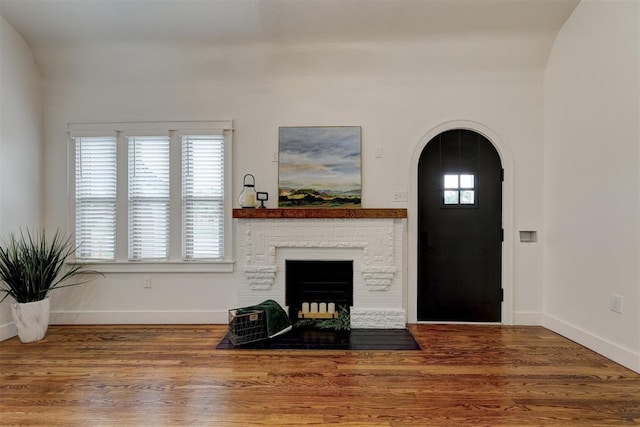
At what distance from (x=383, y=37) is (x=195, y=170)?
7.97 feet

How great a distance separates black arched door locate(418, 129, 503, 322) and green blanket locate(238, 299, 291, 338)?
148 centimetres

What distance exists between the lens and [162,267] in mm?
3471

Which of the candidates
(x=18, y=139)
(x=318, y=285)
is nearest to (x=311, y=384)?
(x=318, y=285)

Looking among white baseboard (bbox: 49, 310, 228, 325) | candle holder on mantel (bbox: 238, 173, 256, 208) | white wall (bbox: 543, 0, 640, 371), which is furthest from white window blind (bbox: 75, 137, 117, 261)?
white wall (bbox: 543, 0, 640, 371)

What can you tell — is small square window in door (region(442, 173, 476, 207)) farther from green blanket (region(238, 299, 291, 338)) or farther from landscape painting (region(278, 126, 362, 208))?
green blanket (region(238, 299, 291, 338))

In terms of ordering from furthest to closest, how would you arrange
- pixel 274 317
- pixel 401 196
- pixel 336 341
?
pixel 401 196, pixel 274 317, pixel 336 341

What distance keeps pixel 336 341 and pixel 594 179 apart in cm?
271

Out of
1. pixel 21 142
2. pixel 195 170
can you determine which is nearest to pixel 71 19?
pixel 21 142

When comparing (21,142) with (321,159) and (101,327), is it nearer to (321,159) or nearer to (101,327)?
(101,327)

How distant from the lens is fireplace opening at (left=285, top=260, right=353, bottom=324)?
3.48 m

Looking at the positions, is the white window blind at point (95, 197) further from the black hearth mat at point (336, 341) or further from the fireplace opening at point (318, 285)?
the fireplace opening at point (318, 285)

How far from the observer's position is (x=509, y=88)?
134 inches

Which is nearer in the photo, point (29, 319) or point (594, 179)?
point (594, 179)

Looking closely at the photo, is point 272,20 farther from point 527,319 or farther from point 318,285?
point 527,319
